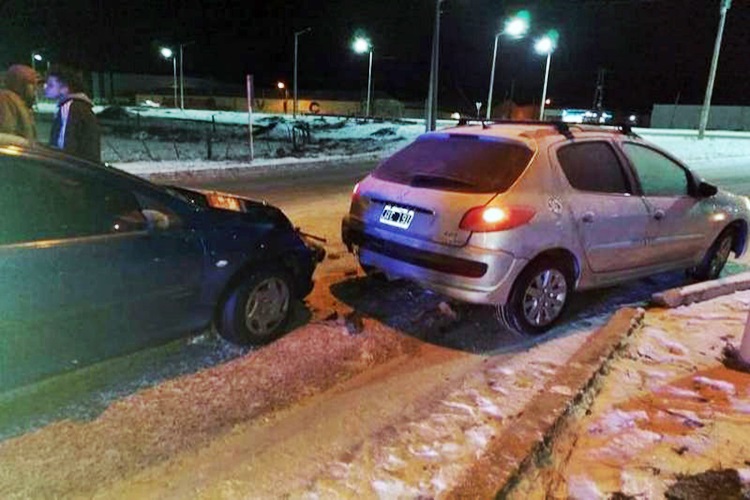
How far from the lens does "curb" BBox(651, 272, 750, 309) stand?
569 centimetres

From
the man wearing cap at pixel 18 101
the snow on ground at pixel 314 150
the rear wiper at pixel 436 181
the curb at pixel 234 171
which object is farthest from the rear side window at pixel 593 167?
the snow on ground at pixel 314 150

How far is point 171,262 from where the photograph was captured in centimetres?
391

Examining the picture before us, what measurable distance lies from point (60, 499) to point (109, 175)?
1.73 metres

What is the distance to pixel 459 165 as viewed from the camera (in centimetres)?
504

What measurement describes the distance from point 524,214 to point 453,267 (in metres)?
0.64

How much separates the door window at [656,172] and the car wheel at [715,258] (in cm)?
90

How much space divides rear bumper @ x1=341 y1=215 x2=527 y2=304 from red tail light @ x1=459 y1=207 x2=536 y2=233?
156 millimetres

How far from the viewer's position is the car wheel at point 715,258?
259 inches

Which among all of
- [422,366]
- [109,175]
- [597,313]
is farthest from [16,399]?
[597,313]

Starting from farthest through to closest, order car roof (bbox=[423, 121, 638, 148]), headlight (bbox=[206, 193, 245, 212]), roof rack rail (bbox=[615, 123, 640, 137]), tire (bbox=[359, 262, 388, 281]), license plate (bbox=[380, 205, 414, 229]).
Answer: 1. roof rack rail (bbox=[615, 123, 640, 137])
2. tire (bbox=[359, 262, 388, 281])
3. car roof (bbox=[423, 121, 638, 148])
4. license plate (bbox=[380, 205, 414, 229])
5. headlight (bbox=[206, 193, 245, 212])

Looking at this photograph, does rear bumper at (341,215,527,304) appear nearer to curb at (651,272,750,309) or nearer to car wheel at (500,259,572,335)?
car wheel at (500,259,572,335)

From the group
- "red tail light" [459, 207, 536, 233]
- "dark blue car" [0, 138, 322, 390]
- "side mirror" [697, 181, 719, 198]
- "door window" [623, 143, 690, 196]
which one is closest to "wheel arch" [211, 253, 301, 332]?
"dark blue car" [0, 138, 322, 390]

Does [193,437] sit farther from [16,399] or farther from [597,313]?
[597,313]

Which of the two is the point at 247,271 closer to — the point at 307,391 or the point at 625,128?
the point at 307,391
